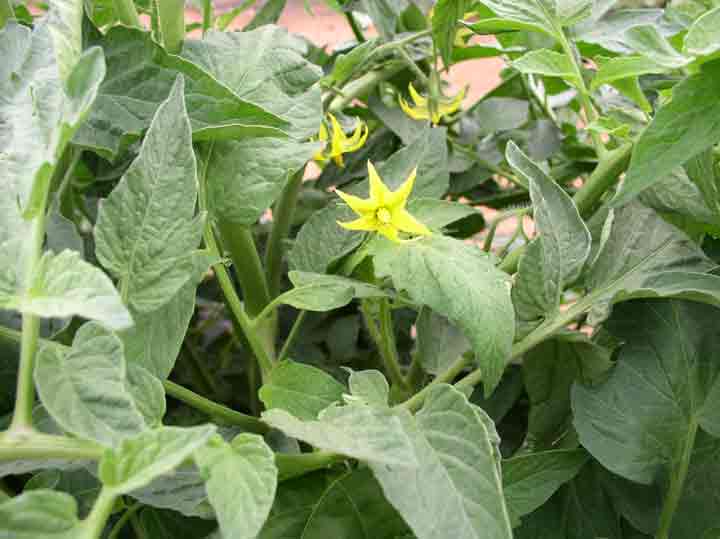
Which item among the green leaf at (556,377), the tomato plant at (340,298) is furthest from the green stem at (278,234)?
Result: the green leaf at (556,377)

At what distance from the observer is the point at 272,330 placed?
0.29 m

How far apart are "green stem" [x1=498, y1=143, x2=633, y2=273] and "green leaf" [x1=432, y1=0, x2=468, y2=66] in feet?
0.25

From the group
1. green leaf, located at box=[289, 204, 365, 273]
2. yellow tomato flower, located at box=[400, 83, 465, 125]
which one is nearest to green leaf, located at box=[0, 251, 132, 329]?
green leaf, located at box=[289, 204, 365, 273]

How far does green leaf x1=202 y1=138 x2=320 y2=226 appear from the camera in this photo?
23cm

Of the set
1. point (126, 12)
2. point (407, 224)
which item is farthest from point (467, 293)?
point (126, 12)

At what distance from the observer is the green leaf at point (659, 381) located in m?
0.25

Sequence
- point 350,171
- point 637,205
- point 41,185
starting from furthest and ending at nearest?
point 350,171 < point 637,205 < point 41,185

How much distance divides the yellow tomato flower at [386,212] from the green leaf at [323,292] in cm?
2

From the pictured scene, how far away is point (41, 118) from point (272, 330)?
13 centimetres

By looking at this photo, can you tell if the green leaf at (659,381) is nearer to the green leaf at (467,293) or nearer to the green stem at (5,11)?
the green leaf at (467,293)

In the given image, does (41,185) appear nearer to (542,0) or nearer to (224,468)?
(224,468)

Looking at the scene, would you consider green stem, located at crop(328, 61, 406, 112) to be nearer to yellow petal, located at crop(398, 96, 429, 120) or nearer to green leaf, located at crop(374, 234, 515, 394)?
yellow petal, located at crop(398, 96, 429, 120)

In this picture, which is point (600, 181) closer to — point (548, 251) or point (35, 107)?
point (548, 251)

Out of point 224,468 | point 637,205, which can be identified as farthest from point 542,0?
point 224,468
